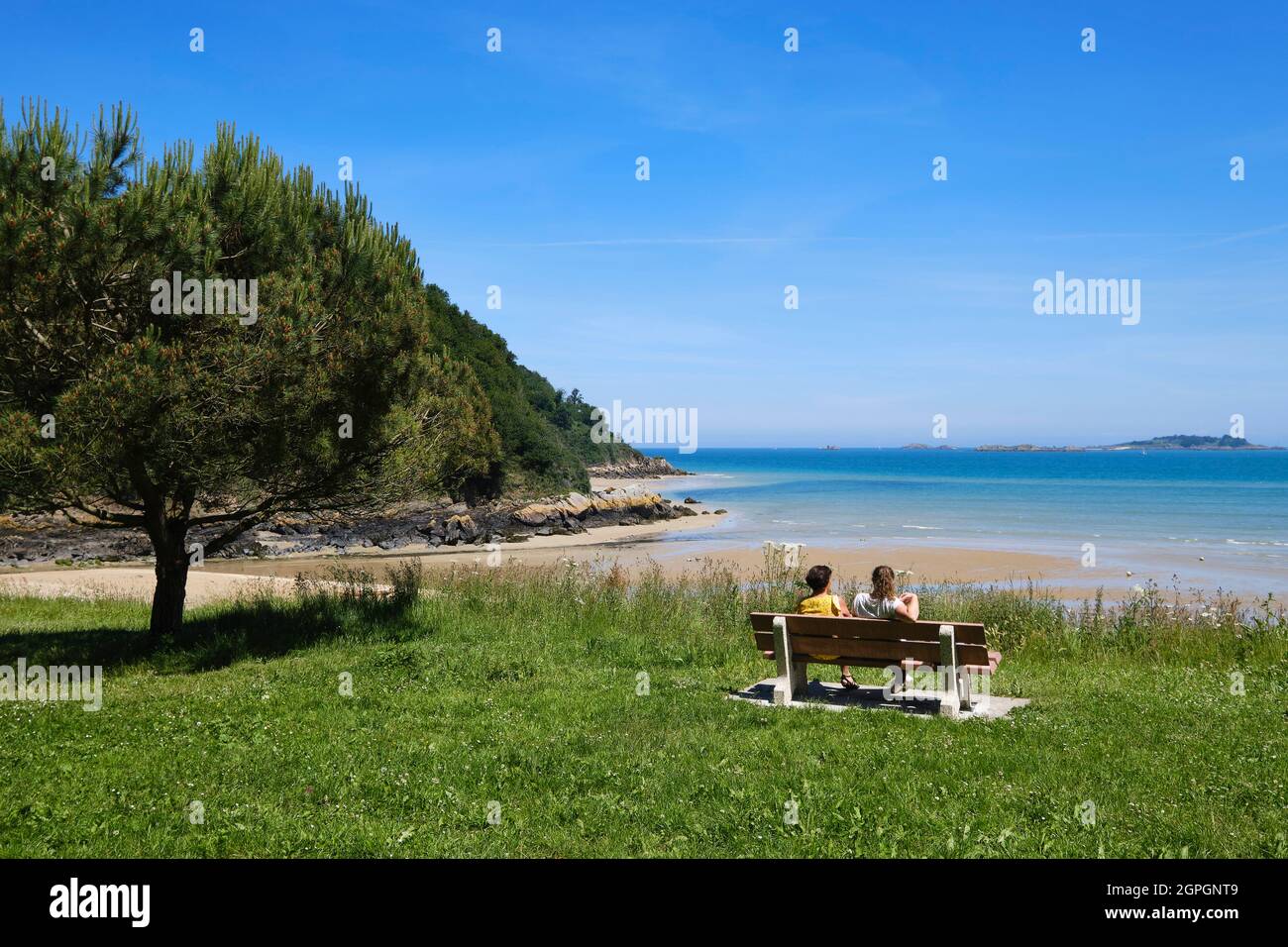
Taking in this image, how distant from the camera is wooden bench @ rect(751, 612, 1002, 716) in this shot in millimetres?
7852

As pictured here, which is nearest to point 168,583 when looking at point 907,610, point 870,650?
point 870,650

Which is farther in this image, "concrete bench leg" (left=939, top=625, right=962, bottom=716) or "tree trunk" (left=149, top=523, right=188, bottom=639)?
"tree trunk" (left=149, top=523, right=188, bottom=639)

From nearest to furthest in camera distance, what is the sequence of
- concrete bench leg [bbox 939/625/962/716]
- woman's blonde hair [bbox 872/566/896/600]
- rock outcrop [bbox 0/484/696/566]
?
concrete bench leg [bbox 939/625/962/716] < woman's blonde hair [bbox 872/566/896/600] < rock outcrop [bbox 0/484/696/566]

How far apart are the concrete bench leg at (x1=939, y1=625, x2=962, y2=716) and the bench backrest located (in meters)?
0.06

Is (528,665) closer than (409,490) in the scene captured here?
Yes

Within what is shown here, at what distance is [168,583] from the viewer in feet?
37.9

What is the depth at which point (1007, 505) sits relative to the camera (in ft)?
203

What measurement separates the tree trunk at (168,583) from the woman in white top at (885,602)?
848 centimetres

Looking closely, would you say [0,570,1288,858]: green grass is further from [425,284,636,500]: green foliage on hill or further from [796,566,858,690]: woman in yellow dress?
[425,284,636,500]: green foliage on hill

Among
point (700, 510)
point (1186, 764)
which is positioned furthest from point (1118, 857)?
point (700, 510)

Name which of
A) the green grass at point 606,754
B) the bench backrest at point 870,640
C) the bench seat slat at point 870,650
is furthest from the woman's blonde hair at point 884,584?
the green grass at point 606,754

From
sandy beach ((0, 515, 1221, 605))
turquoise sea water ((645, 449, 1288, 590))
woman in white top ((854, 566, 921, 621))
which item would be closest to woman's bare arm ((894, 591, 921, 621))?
woman in white top ((854, 566, 921, 621))
